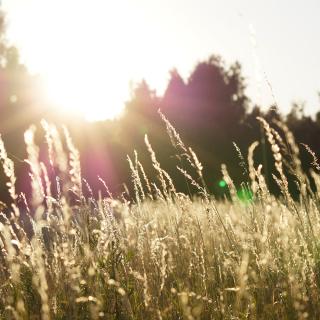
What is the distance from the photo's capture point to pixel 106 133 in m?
21.4

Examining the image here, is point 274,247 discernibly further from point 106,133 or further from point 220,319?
point 106,133

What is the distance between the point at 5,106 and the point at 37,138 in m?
2.54

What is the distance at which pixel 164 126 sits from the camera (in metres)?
20.0

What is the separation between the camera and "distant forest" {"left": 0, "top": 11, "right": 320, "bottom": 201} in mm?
18297

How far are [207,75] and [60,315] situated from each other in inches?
892

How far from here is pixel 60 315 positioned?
2.45 meters

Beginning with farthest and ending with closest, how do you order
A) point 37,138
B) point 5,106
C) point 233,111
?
point 233,111, point 5,106, point 37,138

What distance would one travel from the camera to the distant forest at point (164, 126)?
720 inches

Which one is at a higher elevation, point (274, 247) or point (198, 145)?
point (198, 145)

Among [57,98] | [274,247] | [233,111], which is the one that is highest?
[57,98]

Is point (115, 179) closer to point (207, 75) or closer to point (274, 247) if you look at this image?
point (207, 75)

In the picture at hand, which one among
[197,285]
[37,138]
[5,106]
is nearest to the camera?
[197,285]

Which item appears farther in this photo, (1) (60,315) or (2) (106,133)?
(2) (106,133)

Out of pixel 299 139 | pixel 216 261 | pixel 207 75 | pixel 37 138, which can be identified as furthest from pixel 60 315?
pixel 207 75
